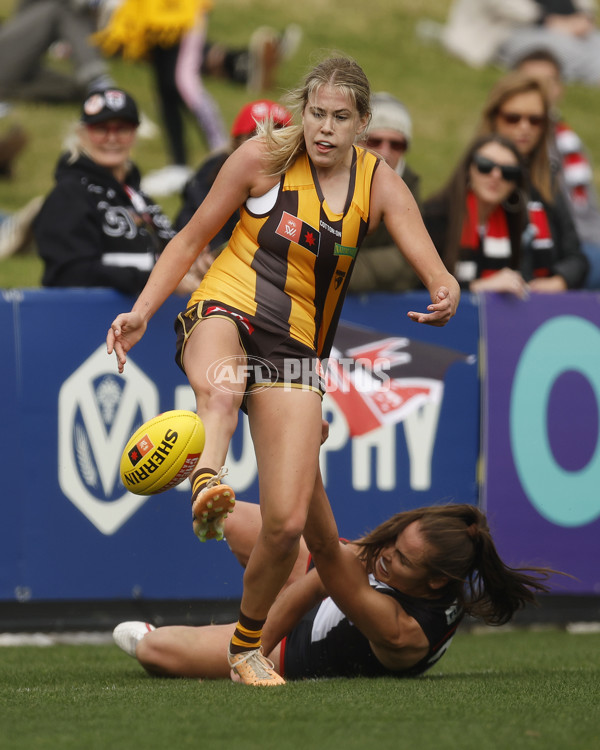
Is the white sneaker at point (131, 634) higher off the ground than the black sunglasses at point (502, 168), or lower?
lower

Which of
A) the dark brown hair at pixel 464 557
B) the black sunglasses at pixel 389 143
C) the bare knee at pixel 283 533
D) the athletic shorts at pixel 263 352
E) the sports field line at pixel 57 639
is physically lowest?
the sports field line at pixel 57 639

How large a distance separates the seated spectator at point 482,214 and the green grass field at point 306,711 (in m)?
2.38

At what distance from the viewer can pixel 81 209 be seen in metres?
6.36

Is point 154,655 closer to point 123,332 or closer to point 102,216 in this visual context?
point 123,332

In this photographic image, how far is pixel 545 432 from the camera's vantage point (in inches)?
260

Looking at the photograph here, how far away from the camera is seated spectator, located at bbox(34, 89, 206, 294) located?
6316 mm

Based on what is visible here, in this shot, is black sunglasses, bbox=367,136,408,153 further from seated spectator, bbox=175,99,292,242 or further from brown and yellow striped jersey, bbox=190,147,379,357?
brown and yellow striped jersey, bbox=190,147,379,357

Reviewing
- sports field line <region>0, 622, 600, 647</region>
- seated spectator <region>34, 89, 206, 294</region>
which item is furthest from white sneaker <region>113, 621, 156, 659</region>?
seated spectator <region>34, 89, 206, 294</region>

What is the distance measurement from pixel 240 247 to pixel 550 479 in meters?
2.79

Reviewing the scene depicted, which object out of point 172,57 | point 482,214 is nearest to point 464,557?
point 482,214

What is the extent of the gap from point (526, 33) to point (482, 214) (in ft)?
29.7

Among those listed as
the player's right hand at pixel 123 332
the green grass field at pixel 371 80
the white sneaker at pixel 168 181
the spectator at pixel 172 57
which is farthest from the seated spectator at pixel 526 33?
the player's right hand at pixel 123 332

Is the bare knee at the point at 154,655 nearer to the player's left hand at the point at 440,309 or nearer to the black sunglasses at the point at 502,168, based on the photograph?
the player's left hand at the point at 440,309

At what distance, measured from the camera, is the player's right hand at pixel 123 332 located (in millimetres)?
4281
